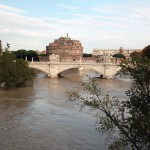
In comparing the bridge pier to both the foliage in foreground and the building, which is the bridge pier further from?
the building

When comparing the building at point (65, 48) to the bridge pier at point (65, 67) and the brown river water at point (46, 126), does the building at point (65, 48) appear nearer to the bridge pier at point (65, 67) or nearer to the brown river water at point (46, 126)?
the bridge pier at point (65, 67)

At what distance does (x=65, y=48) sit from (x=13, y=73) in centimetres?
7947

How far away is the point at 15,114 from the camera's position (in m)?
23.9

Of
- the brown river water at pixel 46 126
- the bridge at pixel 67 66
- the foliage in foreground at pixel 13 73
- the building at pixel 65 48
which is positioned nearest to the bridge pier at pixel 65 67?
the bridge at pixel 67 66

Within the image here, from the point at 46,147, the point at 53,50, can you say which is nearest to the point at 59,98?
the point at 46,147

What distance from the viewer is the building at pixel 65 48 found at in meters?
118

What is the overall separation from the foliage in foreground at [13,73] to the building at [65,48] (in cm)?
7599

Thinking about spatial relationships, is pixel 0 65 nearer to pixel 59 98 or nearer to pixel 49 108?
pixel 59 98

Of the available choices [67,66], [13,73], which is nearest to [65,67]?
[67,66]

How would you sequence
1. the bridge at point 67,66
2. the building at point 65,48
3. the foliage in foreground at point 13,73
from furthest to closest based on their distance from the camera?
1. the building at point 65,48
2. the bridge at point 67,66
3. the foliage in foreground at point 13,73

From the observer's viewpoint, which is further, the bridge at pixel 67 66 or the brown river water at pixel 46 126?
the bridge at pixel 67 66

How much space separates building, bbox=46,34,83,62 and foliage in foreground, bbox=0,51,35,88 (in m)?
76.0

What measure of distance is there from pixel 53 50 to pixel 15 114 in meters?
96.0

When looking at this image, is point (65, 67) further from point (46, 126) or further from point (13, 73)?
point (46, 126)
